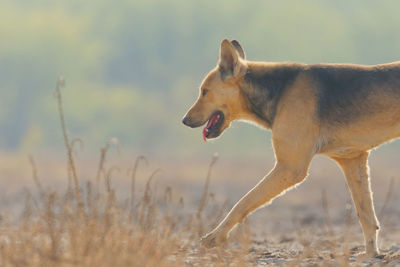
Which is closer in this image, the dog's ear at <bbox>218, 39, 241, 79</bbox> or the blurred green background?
the dog's ear at <bbox>218, 39, 241, 79</bbox>

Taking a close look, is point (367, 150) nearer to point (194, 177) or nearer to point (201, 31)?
point (194, 177)

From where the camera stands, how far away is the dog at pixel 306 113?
769cm

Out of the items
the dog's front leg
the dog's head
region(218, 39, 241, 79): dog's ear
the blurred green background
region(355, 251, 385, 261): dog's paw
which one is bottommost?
region(355, 251, 385, 261): dog's paw

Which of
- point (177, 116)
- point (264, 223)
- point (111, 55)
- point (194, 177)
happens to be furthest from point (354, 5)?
point (264, 223)

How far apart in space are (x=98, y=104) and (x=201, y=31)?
25.5m

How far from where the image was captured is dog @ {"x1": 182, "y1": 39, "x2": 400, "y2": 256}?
7.69 m

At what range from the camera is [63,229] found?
20.2ft

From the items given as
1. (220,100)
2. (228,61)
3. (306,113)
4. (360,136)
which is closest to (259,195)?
(306,113)

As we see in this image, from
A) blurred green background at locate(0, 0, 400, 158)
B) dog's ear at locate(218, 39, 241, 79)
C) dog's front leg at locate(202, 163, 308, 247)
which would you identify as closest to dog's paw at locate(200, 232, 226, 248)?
dog's front leg at locate(202, 163, 308, 247)

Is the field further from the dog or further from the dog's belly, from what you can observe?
the dog's belly

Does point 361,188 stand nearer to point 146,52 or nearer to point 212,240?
point 212,240

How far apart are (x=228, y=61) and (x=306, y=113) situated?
1050 mm

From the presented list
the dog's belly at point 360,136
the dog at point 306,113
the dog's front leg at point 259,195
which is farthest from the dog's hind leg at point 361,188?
the dog's front leg at point 259,195

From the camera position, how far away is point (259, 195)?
7.58m
